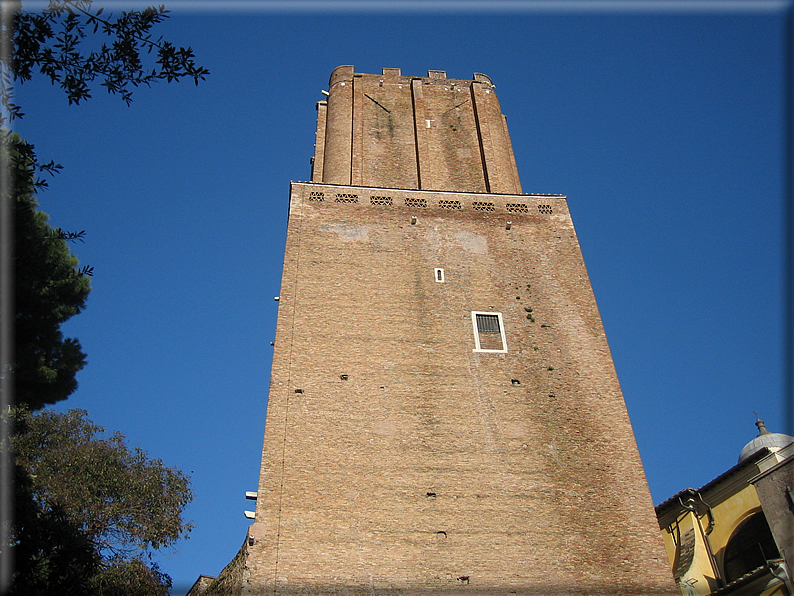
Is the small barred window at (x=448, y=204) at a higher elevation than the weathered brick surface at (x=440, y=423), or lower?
higher

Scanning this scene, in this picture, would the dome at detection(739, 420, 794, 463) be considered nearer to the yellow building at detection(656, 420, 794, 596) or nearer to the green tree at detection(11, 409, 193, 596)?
the yellow building at detection(656, 420, 794, 596)

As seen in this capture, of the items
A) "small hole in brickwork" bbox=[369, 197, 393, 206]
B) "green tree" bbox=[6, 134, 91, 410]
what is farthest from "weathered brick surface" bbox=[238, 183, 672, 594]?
"green tree" bbox=[6, 134, 91, 410]

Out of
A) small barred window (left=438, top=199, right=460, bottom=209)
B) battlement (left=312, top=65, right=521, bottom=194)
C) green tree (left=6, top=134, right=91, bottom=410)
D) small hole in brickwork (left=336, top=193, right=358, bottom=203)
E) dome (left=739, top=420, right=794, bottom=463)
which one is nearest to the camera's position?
green tree (left=6, top=134, right=91, bottom=410)

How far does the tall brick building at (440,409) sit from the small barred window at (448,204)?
0.42 ft

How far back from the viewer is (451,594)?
1116cm

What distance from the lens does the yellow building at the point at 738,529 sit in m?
16.3

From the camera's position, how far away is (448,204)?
1809cm

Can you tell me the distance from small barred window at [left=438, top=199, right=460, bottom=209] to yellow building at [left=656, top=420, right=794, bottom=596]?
385 inches

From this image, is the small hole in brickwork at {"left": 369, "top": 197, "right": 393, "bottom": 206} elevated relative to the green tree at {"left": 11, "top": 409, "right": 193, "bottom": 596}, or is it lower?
elevated

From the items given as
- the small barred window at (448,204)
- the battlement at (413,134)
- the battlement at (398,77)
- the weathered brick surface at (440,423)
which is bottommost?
the weathered brick surface at (440,423)

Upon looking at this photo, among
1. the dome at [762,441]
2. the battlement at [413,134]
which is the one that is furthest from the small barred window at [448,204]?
the dome at [762,441]

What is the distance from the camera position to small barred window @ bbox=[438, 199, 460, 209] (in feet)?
59.1

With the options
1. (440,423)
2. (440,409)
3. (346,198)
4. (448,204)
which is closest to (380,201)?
(346,198)

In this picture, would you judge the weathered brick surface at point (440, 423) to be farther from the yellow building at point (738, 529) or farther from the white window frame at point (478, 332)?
the yellow building at point (738, 529)
